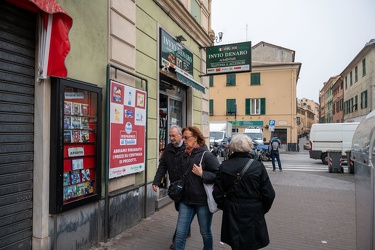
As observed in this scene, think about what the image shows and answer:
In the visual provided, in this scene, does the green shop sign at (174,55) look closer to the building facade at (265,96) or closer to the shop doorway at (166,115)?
the shop doorway at (166,115)

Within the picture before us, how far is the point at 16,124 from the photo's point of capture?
10.2ft

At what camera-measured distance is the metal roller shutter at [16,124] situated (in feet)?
9.74

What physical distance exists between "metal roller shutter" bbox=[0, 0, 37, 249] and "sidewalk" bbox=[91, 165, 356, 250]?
4.55ft

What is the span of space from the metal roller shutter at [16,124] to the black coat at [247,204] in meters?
2.27

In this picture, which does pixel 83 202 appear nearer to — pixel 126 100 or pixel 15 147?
pixel 15 147

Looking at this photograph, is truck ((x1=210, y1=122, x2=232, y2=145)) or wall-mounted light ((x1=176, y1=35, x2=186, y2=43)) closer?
wall-mounted light ((x1=176, y1=35, x2=186, y2=43))

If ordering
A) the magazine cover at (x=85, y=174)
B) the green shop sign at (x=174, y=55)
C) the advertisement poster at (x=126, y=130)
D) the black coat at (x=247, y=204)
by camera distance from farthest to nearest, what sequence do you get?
1. the green shop sign at (x=174, y=55)
2. the advertisement poster at (x=126, y=130)
3. the magazine cover at (x=85, y=174)
4. the black coat at (x=247, y=204)

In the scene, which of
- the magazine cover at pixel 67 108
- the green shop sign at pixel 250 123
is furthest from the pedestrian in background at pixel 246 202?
the green shop sign at pixel 250 123

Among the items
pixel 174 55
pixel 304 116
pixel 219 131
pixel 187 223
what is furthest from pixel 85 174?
pixel 304 116

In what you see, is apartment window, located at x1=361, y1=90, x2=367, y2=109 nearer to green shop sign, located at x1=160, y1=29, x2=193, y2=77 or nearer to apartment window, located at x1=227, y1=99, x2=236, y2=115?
apartment window, located at x1=227, y1=99, x2=236, y2=115

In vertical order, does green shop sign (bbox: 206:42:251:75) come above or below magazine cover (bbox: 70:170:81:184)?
above

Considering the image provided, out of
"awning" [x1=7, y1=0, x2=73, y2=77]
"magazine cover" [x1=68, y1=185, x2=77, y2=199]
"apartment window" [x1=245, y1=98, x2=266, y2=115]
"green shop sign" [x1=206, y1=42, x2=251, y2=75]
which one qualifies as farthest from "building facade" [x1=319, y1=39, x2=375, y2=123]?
"awning" [x1=7, y1=0, x2=73, y2=77]

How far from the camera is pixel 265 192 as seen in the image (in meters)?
2.82

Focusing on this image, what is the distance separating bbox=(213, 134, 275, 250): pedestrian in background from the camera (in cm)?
280
